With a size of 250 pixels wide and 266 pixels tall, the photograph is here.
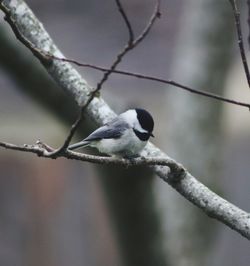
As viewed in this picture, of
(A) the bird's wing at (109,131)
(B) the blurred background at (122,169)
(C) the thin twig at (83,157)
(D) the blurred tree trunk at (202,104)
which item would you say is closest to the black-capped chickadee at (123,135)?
(A) the bird's wing at (109,131)

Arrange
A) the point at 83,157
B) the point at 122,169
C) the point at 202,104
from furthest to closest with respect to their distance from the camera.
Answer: the point at 202,104
the point at 122,169
the point at 83,157

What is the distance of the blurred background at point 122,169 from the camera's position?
3744mm

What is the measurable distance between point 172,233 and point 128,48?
7.78 feet

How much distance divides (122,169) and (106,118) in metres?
1.03

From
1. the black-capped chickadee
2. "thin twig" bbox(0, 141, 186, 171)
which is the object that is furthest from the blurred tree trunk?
"thin twig" bbox(0, 141, 186, 171)

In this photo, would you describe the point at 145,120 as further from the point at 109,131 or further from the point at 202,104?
the point at 202,104

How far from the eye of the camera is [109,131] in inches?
105

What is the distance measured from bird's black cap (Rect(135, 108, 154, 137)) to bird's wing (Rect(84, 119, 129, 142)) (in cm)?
6

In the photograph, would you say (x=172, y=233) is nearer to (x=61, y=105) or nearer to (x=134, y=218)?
(x=134, y=218)

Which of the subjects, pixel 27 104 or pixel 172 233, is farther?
pixel 27 104

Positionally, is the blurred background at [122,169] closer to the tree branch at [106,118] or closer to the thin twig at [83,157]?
the tree branch at [106,118]

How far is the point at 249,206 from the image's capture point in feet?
17.2

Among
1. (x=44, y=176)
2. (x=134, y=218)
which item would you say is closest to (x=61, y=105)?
(x=134, y=218)

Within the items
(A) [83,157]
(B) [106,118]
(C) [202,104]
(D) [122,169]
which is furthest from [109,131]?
(C) [202,104]
